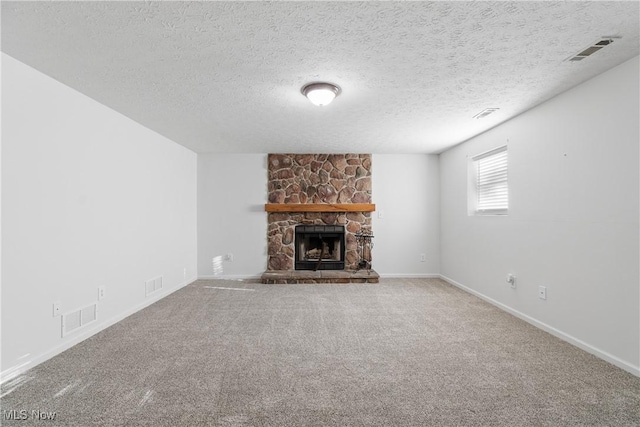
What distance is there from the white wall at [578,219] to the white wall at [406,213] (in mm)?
1578

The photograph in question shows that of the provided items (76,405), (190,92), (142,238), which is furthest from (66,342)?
(190,92)

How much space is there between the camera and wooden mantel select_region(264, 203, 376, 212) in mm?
5211

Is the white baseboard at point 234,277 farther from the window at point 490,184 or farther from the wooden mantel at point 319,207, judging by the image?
the window at point 490,184

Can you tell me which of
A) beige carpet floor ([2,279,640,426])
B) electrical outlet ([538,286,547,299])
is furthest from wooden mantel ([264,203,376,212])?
electrical outlet ([538,286,547,299])

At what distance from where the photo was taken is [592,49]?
196 centimetres

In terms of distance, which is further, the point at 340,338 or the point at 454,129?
the point at 454,129

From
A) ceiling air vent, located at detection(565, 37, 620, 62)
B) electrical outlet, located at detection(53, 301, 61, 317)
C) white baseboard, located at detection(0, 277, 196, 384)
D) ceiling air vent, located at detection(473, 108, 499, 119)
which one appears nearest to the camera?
ceiling air vent, located at detection(565, 37, 620, 62)

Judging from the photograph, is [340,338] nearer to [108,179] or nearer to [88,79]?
[108,179]

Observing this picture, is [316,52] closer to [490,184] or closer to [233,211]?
[490,184]

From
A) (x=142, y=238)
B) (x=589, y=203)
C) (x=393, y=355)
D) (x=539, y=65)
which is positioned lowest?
(x=393, y=355)

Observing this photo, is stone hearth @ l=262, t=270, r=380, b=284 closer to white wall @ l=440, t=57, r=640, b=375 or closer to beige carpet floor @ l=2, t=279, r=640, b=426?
beige carpet floor @ l=2, t=279, r=640, b=426

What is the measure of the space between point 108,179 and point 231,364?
217 cm

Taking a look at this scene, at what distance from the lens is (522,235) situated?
3.22 metres

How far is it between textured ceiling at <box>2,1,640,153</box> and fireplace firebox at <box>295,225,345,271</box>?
2.41 meters
